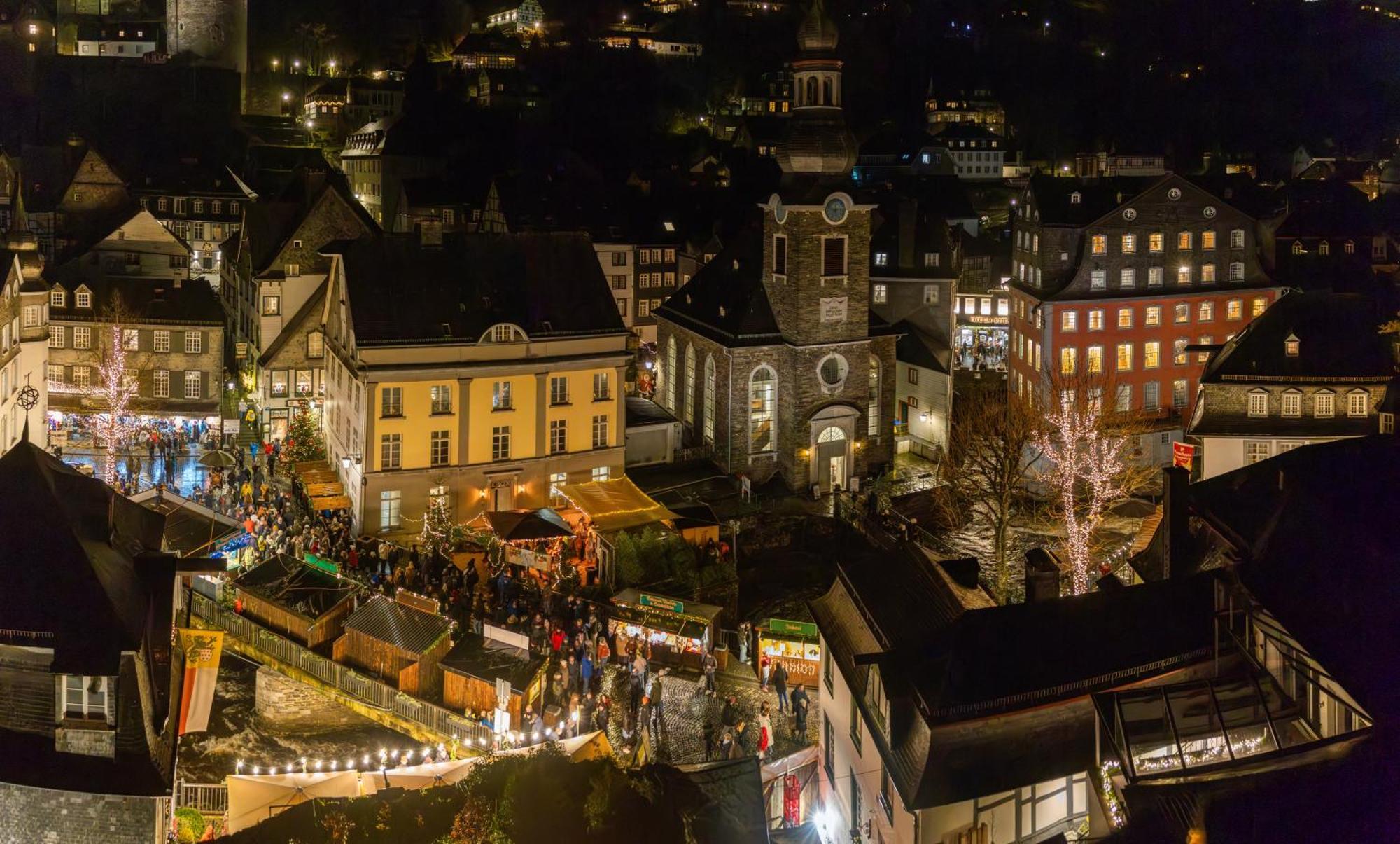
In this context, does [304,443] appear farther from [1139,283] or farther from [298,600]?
[1139,283]

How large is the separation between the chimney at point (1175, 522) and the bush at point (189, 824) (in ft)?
61.4

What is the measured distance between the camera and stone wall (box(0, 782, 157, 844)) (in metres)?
19.7

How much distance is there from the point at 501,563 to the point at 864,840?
17665 millimetres

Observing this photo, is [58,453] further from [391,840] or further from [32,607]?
[391,840]

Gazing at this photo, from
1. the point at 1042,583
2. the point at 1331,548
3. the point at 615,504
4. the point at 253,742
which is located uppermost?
the point at 1331,548

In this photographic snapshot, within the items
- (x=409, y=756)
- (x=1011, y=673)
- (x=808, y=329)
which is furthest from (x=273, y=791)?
(x=808, y=329)

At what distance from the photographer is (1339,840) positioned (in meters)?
16.6

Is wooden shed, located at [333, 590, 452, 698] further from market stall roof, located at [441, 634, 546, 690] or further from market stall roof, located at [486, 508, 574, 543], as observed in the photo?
market stall roof, located at [486, 508, 574, 543]

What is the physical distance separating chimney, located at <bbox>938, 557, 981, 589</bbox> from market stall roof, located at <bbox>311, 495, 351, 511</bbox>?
21125 mm

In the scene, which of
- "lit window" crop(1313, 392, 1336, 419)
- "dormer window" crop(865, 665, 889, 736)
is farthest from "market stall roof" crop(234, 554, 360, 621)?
"lit window" crop(1313, 392, 1336, 419)

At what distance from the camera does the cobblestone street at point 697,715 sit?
92.5 ft

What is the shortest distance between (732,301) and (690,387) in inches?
169

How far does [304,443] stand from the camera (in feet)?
165

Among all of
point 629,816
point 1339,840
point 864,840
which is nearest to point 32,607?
point 629,816
